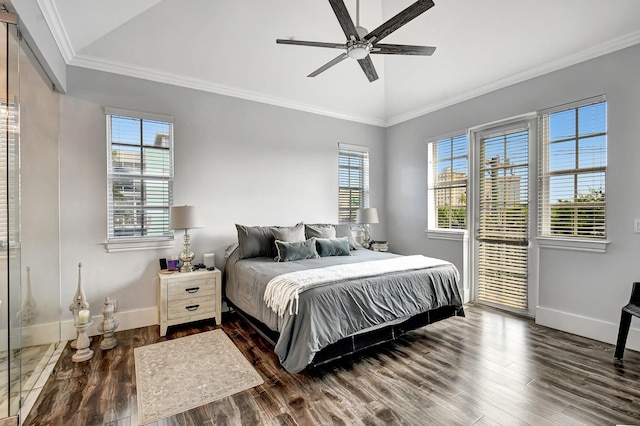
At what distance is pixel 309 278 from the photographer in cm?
255

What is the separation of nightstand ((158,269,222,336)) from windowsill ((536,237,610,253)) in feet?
12.4

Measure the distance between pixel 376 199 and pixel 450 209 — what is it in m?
1.33

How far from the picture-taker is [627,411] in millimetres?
1963

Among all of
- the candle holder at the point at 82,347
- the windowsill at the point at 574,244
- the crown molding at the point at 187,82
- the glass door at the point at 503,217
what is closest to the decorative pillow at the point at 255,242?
the candle holder at the point at 82,347

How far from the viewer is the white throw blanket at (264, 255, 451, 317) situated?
2.36 m

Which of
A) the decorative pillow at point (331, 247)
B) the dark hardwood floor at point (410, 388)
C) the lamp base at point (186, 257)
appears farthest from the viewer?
the decorative pillow at point (331, 247)

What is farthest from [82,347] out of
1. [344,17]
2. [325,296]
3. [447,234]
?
[447,234]

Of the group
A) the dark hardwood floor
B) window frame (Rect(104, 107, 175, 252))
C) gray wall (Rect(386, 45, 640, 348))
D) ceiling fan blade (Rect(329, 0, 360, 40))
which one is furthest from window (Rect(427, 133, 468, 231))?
window frame (Rect(104, 107, 175, 252))

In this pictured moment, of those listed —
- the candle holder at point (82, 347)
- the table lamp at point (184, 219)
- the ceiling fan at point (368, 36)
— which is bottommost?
the candle holder at point (82, 347)

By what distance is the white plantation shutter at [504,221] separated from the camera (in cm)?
378

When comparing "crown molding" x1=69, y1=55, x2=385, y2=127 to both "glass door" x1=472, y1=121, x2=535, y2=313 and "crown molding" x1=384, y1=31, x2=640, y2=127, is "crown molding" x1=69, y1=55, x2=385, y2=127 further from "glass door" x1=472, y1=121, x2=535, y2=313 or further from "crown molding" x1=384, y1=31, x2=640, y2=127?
"glass door" x1=472, y1=121, x2=535, y2=313

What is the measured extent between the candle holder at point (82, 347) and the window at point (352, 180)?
356 cm

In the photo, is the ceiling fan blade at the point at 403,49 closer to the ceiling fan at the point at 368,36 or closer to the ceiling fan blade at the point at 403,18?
the ceiling fan at the point at 368,36

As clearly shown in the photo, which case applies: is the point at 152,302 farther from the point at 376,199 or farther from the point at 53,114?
the point at 376,199
